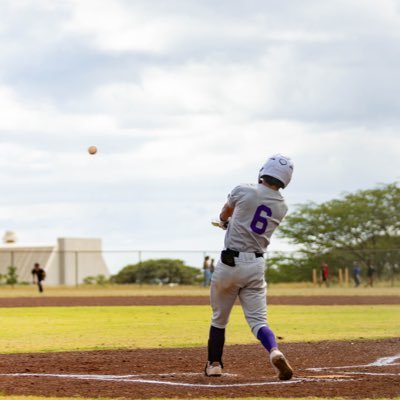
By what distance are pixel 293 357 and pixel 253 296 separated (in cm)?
332

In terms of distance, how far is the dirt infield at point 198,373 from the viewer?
9406 millimetres

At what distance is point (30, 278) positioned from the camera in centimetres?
7819

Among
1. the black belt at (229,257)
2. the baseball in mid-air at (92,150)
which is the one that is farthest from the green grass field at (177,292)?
the black belt at (229,257)

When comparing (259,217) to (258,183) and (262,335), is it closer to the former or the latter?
(258,183)

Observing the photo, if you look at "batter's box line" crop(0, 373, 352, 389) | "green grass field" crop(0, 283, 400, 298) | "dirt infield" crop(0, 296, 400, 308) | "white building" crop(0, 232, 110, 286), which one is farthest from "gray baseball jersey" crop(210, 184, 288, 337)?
"white building" crop(0, 232, 110, 286)

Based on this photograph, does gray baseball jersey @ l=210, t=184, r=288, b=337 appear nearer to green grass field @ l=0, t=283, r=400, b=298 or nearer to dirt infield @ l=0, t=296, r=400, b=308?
dirt infield @ l=0, t=296, r=400, b=308

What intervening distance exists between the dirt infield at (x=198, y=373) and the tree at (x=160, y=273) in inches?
2194

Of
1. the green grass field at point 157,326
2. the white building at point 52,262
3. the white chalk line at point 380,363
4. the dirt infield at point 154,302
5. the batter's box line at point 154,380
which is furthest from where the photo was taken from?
the white building at point 52,262

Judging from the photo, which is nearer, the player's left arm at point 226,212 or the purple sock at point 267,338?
the purple sock at point 267,338

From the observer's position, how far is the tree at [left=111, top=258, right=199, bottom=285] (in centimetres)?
7175

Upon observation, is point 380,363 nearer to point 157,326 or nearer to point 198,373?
point 198,373

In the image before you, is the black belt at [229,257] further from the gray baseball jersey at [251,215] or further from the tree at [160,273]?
the tree at [160,273]

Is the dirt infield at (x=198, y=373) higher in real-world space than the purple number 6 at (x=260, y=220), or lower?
lower

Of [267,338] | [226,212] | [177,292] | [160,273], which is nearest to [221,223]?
[226,212]
